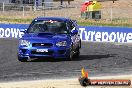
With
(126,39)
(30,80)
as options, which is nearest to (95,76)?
(30,80)

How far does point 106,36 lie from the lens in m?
31.3

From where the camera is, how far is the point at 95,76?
14.5 metres

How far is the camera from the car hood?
18203mm

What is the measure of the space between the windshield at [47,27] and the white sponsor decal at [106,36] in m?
11.4

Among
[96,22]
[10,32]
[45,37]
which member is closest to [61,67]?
[45,37]

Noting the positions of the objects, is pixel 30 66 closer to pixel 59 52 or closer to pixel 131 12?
pixel 59 52

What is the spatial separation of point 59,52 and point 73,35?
1.29m

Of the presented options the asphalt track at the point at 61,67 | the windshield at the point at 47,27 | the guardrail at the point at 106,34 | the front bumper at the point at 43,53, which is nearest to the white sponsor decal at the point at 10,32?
the guardrail at the point at 106,34

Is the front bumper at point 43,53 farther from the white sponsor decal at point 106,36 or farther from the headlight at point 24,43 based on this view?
the white sponsor decal at point 106,36

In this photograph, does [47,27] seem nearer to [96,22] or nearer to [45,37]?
[45,37]

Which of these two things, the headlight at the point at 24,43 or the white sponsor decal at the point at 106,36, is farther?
the white sponsor decal at the point at 106,36

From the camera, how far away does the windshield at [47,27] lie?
19172mm

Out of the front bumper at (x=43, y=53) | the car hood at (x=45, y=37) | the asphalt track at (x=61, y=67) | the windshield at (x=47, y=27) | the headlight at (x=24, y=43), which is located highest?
the windshield at (x=47, y=27)

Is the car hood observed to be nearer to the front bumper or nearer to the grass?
the front bumper
